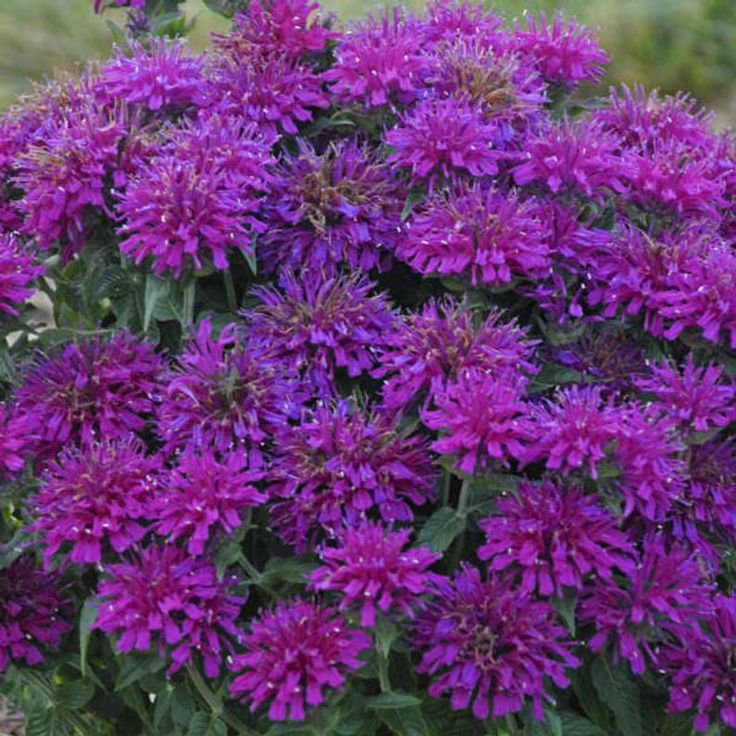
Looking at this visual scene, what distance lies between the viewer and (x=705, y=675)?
1738 millimetres

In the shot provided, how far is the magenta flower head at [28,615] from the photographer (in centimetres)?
182

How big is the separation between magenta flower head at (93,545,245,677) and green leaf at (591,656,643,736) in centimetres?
52

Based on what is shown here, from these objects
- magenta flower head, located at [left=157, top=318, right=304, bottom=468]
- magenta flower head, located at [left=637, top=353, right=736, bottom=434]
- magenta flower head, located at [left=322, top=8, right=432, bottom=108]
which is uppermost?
magenta flower head, located at [left=322, top=8, right=432, bottom=108]

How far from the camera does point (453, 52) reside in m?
2.04

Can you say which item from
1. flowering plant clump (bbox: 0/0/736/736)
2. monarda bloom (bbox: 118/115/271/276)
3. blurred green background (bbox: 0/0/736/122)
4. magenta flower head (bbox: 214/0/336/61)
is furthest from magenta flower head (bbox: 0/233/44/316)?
blurred green background (bbox: 0/0/736/122)

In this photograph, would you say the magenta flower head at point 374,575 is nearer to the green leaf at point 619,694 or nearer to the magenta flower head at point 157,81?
the green leaf at point 619,694

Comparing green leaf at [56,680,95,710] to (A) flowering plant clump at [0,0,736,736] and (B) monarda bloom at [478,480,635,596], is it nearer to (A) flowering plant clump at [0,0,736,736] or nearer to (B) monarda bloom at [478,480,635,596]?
(A) flowering plant clump at [0,0,736,736]

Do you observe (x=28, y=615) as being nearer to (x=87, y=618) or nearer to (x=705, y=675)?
(x=87, y=618)

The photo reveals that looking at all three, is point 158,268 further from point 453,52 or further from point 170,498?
point 453,52

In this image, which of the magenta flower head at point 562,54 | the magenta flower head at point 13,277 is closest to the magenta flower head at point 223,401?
the magenta flower head at point 13,277

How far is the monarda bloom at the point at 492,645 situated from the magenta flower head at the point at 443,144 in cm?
59

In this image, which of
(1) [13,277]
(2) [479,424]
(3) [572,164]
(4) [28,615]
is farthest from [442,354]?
(4) [28,615]

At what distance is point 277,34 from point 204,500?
0.83 metres

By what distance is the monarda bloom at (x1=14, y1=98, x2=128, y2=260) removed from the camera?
1828 millimetres
